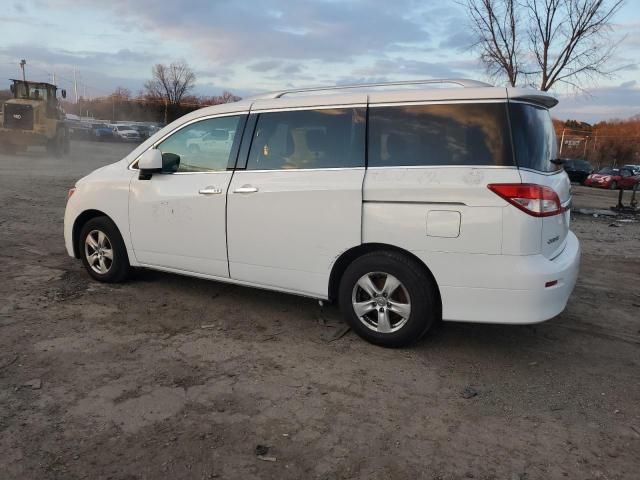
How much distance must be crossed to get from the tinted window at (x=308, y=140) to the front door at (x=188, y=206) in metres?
0.28

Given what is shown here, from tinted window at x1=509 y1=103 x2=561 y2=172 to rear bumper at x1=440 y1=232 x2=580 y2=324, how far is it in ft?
2.16

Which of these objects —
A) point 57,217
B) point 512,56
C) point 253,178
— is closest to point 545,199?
point 253,178

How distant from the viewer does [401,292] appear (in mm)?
4000

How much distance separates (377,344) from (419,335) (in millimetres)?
347

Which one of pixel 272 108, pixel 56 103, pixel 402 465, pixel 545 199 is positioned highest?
pixel 56 103

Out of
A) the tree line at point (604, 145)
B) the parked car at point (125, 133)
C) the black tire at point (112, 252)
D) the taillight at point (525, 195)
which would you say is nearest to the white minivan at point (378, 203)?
the taillight at point (525, 195)

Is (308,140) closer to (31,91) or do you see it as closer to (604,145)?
(31,91)

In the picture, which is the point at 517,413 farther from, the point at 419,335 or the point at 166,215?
the point at 166,215

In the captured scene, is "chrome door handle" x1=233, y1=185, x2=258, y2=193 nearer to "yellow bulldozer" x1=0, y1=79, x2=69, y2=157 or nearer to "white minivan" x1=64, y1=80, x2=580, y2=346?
"white minivan" x1=64, y1=80, x2=580, y2=346

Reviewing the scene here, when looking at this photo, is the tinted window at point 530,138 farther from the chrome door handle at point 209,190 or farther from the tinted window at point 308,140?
the chrome door handle at point 209,190

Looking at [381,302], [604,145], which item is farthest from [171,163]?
[604,145]

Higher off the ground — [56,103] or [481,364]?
[56,103]

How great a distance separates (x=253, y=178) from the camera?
4.49 m

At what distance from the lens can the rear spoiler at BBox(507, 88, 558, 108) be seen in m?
3.73
